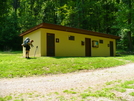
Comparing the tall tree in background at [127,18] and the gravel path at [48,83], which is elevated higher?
the tall tree in background at [127,18]

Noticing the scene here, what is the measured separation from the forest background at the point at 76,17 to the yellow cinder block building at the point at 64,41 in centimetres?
709

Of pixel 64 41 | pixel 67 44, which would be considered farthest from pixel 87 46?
pixel 64 41

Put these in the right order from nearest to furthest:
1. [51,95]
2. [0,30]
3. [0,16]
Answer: [51,95], [0,30], [0,16]

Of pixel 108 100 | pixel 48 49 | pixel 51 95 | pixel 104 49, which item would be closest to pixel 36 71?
pixel 51 95

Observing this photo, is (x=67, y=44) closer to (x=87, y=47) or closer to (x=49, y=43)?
(x=49, y=43)

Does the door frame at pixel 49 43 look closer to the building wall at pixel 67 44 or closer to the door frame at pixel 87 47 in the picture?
the building wall at pixel 67 44

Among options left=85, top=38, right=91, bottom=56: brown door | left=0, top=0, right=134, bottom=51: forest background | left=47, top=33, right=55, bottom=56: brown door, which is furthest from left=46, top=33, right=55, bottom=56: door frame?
left=0, top=0, right=134, bottom=51: forest background

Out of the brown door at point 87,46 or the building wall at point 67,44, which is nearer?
the building wall at point 67,44

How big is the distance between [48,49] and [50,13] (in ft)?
Result: 68.5

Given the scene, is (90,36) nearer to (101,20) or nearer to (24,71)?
(24,71)

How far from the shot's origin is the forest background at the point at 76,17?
67.6 ft

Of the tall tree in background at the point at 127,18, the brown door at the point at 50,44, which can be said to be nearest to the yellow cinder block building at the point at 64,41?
the brown door at the point at 50,44

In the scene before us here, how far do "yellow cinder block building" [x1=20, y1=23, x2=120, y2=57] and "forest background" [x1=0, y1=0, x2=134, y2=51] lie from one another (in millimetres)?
7091

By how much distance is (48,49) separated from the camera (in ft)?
35.9
